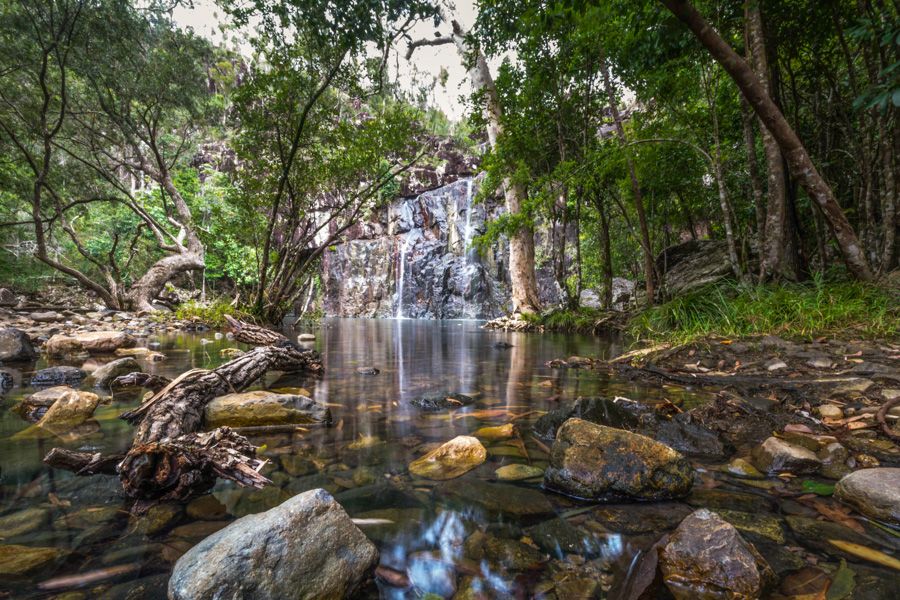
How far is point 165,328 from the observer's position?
31.4 ft

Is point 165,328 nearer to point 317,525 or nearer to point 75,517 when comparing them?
point 75,517

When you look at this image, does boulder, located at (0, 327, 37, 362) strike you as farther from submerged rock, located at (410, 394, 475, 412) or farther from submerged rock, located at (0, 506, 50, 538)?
submerged rock, located at (410, 394, 475, 412)

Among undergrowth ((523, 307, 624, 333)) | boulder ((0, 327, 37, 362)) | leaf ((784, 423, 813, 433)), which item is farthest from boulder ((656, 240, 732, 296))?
boulder ((0, 327, 37, 362))

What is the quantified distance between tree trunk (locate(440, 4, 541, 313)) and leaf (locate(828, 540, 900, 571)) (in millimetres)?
11092

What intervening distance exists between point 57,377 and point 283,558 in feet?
13.9

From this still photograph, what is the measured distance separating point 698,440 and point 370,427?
78.1 inches

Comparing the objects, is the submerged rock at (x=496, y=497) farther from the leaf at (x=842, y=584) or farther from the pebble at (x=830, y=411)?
the pebble at (x=830, y=411)

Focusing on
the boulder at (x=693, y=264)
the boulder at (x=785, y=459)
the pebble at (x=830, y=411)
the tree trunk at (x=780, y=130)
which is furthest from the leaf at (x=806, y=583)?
the boulder at (x=693, y=264)

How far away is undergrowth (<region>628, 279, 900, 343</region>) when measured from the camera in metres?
3.53

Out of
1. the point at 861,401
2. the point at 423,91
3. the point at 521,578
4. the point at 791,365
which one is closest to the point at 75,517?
the point at 521,578

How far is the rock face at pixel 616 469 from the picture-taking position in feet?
4.90

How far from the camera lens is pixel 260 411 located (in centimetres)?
236

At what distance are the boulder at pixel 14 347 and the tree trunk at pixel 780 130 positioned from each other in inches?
317

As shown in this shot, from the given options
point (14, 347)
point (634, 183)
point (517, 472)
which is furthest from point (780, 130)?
point (14, 347)
